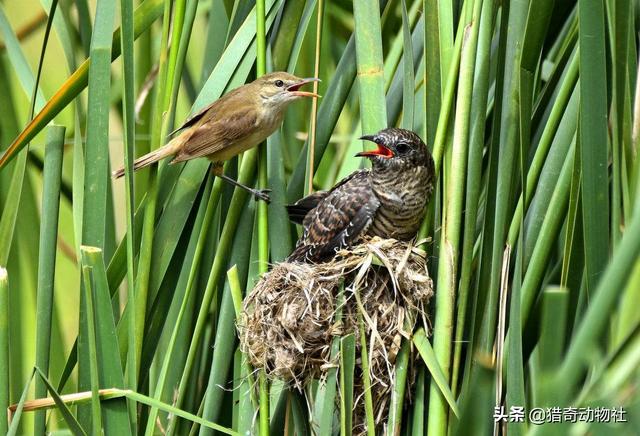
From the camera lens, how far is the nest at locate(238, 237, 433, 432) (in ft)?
7.89

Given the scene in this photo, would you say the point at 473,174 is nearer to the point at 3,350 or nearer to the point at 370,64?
the point at 370,64

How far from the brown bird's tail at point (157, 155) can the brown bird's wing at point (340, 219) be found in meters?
0.49

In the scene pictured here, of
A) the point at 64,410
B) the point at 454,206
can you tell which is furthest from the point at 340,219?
the point at 64,410

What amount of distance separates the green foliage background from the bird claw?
3cm

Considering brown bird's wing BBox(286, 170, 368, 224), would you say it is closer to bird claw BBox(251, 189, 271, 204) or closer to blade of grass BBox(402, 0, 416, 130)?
bird claw BBox(251, 189, 271, 204)

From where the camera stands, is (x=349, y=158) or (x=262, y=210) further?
(x=349, y=158)

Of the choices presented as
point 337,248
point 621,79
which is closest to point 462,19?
point 621,79

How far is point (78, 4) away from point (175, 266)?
33.8 inches

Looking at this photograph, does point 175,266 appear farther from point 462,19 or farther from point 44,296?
point 462,19

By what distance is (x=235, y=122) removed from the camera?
3.06 meters

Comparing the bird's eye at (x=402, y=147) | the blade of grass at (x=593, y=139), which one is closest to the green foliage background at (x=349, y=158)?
the blade of grass at (x=593, y=139)

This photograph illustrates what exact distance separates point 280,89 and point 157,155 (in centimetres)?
63

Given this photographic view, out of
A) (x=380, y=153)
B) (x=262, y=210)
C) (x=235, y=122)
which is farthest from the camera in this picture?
(x=235, y=122)

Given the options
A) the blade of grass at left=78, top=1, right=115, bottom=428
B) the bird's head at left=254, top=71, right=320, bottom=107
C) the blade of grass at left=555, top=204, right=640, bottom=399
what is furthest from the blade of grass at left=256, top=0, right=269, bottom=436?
the blade of grass at left=555, top=204, right=640, bottom=399
